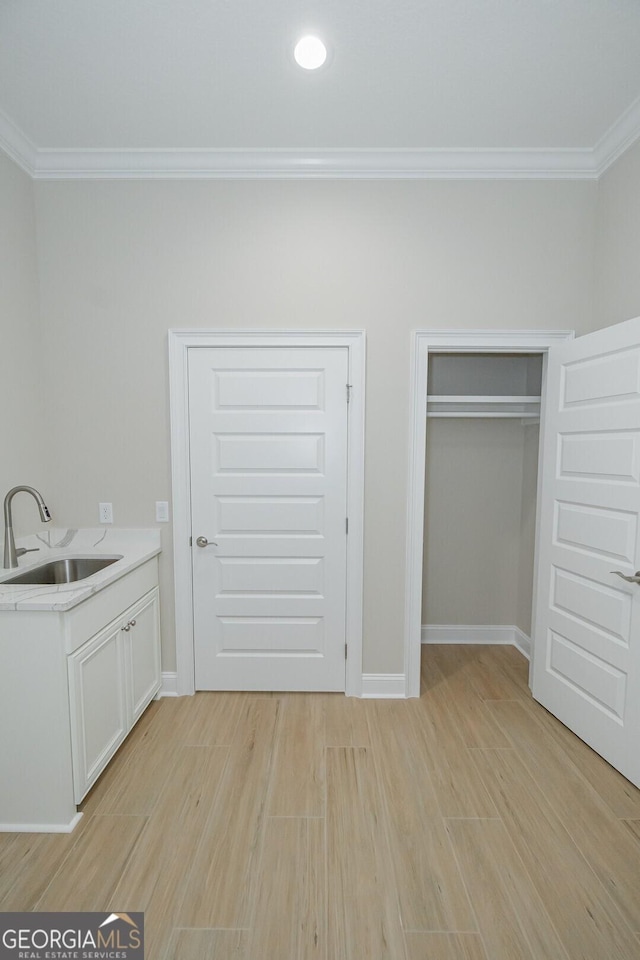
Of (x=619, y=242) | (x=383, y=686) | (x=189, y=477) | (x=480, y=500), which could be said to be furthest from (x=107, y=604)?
(x=619, y=242)

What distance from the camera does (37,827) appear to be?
1.83 meters

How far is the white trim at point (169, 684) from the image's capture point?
9.20 ft

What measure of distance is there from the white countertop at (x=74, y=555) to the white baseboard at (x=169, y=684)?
30.7 inches

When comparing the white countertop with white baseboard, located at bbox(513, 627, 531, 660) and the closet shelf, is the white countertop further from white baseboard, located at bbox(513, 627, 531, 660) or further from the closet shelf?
white baseboard, located at bbox(513, 627, 531, 660)

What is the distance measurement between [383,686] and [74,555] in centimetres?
199

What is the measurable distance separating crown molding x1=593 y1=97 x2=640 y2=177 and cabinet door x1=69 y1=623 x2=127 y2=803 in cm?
357

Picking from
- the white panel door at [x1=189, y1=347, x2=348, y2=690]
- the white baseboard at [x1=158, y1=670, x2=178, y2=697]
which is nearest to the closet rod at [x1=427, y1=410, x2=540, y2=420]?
the white panel door at [x1=189, y1=347, x2=348, y2=690]

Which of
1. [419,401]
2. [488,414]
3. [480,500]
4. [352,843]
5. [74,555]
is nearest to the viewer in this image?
[352,843]

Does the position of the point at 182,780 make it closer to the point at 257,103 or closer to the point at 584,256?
the point at 257,103

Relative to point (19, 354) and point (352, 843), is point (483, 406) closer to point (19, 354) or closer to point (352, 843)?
point (352, 843)

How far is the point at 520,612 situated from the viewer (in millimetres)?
3514

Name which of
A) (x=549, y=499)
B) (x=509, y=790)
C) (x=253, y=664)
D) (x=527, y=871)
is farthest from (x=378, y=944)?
(x=549, y=499)

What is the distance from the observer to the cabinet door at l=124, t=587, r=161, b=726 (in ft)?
7.74

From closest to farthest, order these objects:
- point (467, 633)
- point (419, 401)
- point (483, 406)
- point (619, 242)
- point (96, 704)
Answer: point (96, 704)
point (619, 242)
point (419, 401)
point (483, 406)
point (467, 633)
